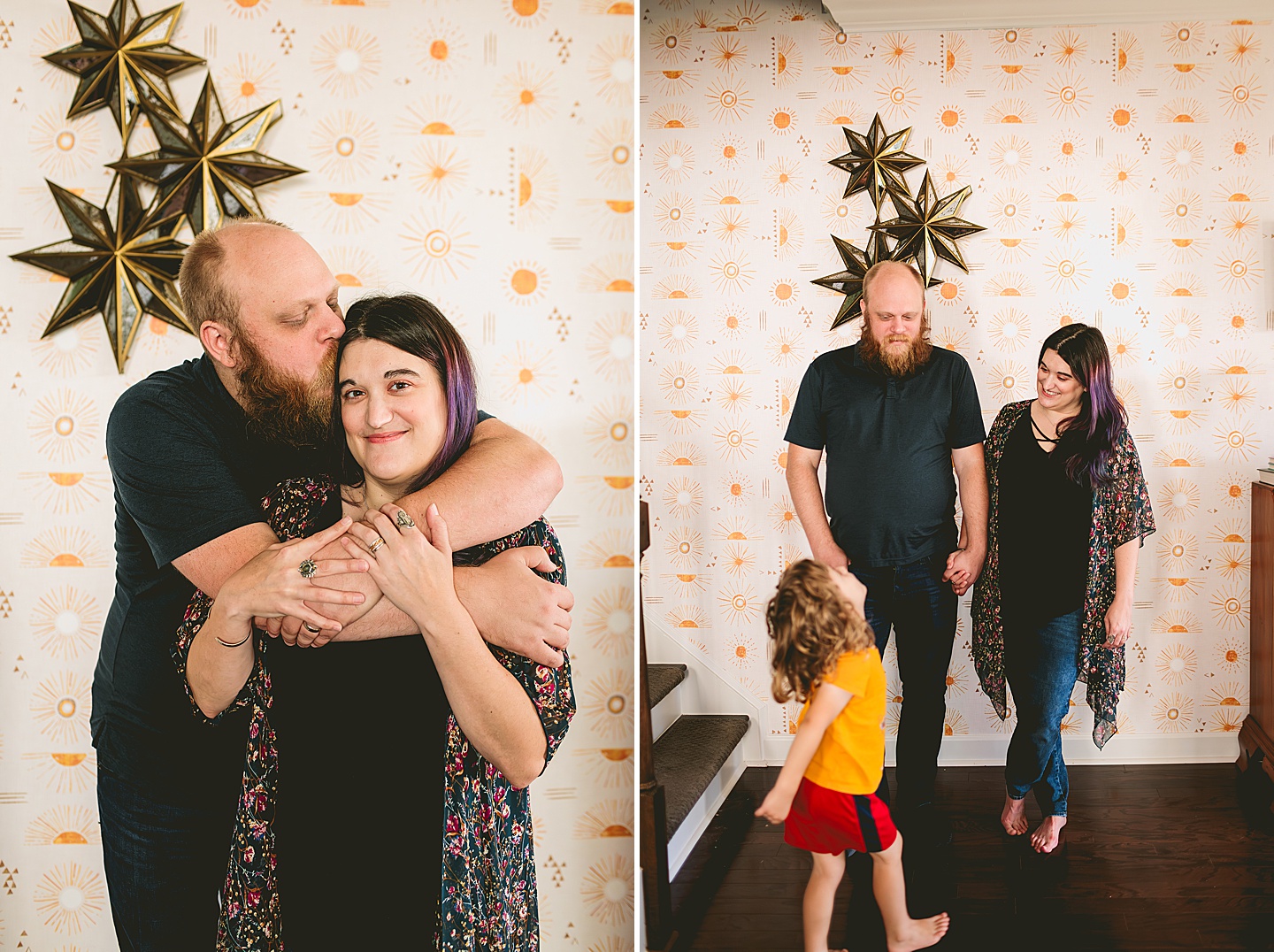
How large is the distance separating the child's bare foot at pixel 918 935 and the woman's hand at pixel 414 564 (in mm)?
742

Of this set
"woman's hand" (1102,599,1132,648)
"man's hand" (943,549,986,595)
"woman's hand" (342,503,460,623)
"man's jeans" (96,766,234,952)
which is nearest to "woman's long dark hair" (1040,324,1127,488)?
"woman's hand" (1102,599,1132,648)

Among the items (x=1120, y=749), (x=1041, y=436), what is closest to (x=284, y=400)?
(x=1041, y=436)

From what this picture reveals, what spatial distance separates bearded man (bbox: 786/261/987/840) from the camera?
4.61 feet

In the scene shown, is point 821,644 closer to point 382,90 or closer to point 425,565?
point 425,565

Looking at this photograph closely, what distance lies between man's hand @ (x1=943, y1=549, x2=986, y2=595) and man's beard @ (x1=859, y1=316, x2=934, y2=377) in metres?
0.33

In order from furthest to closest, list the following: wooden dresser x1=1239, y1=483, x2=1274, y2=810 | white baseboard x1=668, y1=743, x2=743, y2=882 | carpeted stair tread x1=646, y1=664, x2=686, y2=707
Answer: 1. wooden dresser x1=1239, y1=483, x2=1274, y2=810
2. carpeted stair tread x1=646, y1=664, x2=686, y2=707
3. white baseboard x1=668, y1=743, x2=743, y2=882

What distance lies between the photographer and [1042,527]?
172 centimetres

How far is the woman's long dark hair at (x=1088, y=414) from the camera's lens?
5.42 feet

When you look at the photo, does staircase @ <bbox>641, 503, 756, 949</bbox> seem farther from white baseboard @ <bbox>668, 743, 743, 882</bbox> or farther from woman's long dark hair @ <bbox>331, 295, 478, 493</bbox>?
woman's long dark hair @ <bbox>331, 295, 478, 493</bbox>

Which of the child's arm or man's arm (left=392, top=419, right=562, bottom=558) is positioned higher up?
man's arm (left=392, top=419, right=562, bottom=558)

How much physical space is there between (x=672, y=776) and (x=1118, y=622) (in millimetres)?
996

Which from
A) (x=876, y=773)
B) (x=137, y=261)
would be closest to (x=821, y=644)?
(x=876, y=773)

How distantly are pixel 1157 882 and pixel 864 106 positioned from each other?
1745 millimetres

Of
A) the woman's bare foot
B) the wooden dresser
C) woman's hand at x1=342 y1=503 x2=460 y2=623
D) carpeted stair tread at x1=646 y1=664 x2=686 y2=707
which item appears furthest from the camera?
the wooden dresser
